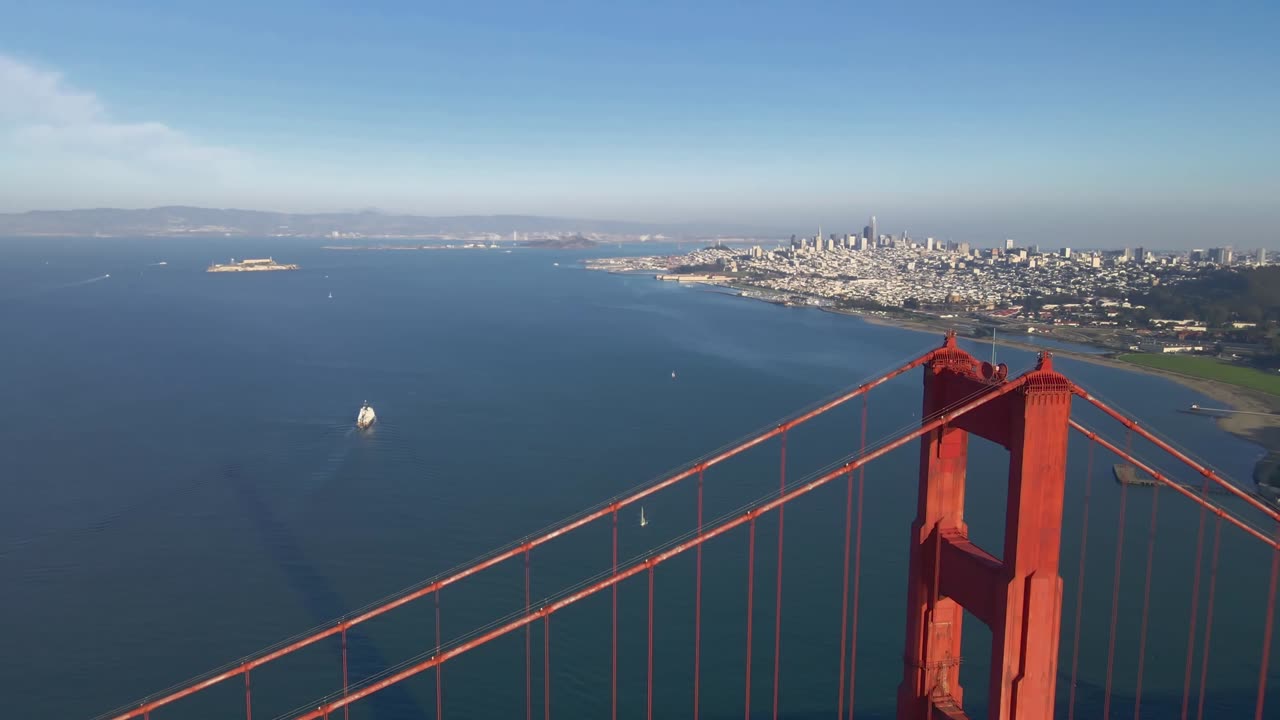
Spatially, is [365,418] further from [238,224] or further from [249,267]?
[238,224]

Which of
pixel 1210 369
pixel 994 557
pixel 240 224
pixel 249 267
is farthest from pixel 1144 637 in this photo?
pixel 240 224

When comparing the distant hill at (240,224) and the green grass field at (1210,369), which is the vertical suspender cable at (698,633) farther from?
the distant hill at (240,224)

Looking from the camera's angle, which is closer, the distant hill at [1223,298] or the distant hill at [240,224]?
the distant hill at [1223,298]

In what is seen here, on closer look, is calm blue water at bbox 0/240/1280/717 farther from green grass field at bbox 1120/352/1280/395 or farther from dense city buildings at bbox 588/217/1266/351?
dense city buildings at bbox 588/217/1266/351

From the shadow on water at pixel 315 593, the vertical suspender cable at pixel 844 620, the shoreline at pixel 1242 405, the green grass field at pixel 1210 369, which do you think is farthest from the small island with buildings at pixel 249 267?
the vertical suspender cable at pixel 844 620

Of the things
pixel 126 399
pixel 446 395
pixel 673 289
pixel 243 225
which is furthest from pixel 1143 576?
pixel 243 225

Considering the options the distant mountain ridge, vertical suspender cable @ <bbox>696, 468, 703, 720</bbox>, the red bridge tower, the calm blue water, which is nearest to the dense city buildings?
the calm blue water

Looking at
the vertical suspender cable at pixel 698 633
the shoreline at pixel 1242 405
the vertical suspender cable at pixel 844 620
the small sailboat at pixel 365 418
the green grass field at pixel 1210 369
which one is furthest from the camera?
the green grass field at pixel 1210 369
